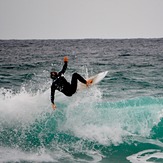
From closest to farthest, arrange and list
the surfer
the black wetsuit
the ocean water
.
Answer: the surfer < the black wetsuit < the ocean water

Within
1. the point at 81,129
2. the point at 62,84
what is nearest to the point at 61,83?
the point at 62,84

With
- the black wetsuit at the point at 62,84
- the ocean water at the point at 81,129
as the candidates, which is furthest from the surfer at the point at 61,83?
the ocean water at the point at 81,129

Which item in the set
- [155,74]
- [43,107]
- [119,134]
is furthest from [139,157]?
[155,74]

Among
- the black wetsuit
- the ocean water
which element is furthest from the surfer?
the ocean water

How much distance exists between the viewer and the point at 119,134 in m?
12.1

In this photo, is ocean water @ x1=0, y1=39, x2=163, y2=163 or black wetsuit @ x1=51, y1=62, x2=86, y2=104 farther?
ocean water @ x1=0, y1=39, x2=163, y2=163

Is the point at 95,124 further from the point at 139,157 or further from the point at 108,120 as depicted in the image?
the point at 139,157

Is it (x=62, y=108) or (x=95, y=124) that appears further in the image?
(x=62, y=108)

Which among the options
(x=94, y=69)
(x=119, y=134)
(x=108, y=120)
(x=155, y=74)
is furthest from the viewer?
(x=94, y=69)

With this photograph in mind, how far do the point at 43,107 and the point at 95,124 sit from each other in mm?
2355

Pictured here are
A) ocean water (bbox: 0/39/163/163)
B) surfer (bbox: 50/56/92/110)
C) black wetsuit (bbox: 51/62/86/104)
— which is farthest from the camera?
ocean water (bbox: 0/39/163/163)

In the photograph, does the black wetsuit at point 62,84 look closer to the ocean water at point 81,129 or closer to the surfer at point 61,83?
the surfer at point 61,83

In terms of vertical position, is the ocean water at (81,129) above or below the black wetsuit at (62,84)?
below

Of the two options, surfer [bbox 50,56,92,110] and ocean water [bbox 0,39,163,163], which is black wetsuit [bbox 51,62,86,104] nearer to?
surfer [bbox 50,56,92,110]
